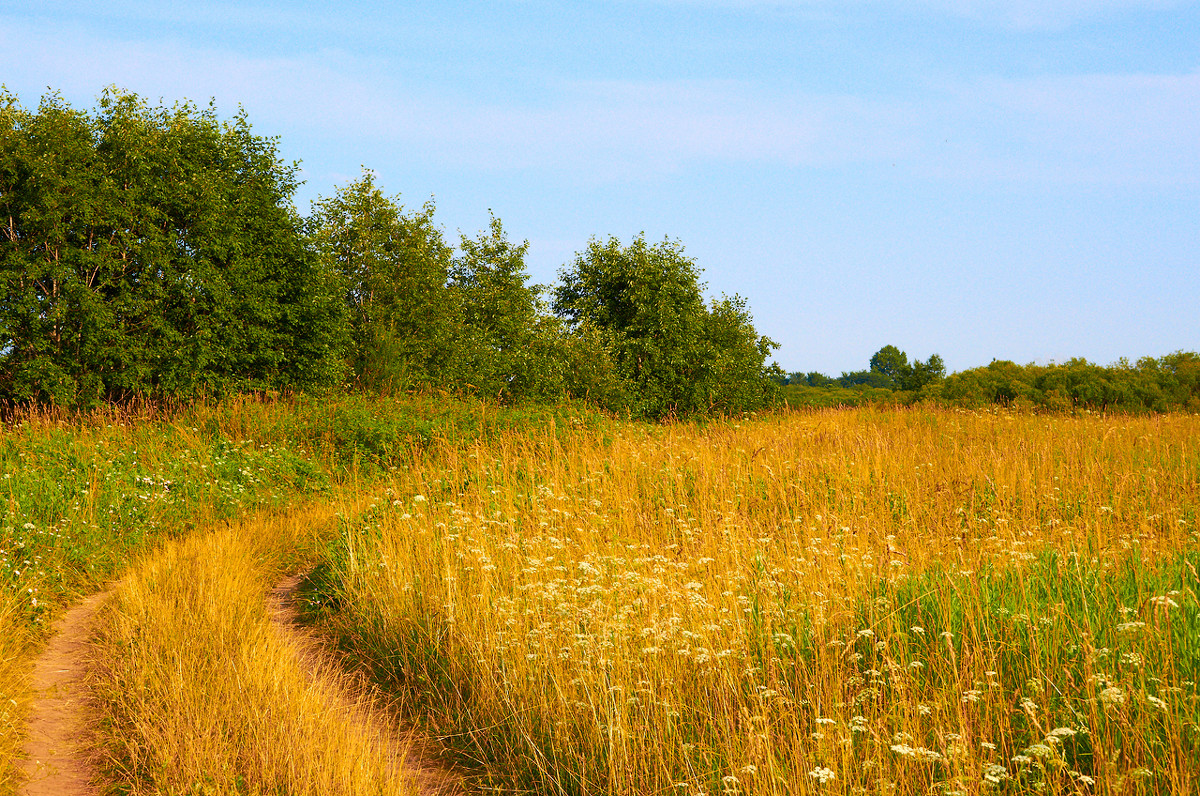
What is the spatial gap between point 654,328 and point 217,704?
3013 cm

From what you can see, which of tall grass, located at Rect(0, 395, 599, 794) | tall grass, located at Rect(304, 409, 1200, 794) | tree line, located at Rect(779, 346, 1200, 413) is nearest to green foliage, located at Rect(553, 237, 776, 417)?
tree line, located at Rect(779, 346, 1200, 413)

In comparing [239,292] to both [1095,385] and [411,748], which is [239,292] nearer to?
[411,748]

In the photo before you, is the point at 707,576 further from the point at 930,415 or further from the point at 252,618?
the point at 930,415

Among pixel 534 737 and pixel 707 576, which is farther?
pixel 707 576

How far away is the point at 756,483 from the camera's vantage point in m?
9.38

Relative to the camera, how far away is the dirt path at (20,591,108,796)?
13.9ft

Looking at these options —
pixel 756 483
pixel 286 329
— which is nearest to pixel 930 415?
pixel 756 483

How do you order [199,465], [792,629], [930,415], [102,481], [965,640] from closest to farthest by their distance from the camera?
1. [965,640]
2. [792,629]
3. [102,481]
4. [199,465]
5. [930,415]

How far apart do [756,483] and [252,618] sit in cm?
563

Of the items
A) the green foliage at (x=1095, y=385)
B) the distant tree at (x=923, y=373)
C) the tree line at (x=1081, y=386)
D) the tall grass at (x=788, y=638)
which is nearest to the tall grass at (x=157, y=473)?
the tall grass at (x=788, y=638)

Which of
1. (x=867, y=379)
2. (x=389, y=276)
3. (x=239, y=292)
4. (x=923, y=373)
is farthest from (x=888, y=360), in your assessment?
(x=239, y=292)

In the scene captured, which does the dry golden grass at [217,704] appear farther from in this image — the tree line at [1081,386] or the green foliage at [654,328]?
the green foliage at [654,328]

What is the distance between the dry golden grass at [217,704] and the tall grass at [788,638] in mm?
592

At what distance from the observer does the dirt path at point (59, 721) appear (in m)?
4.23
